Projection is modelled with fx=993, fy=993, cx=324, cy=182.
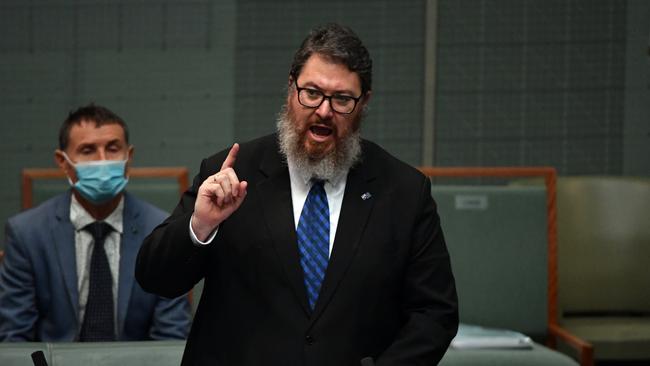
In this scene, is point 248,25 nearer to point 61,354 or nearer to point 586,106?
point 586,106

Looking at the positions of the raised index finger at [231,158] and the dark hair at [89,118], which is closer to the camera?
the raised index finger at [231,158]

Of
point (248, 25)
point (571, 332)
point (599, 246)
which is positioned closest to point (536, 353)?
point (571, 332)

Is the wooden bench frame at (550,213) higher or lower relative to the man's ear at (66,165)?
lower

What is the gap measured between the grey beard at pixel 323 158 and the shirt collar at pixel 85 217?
3.62ft

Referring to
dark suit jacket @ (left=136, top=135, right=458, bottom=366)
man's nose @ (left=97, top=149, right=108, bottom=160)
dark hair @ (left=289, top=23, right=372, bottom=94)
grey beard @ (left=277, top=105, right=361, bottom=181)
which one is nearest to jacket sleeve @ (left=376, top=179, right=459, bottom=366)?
dark suit jacket @ (left=136, top=135, right=458, bottom=366)

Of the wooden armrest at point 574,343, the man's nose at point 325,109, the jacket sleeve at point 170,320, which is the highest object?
the man's nose at point 325,109

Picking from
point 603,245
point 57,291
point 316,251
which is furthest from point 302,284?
point 603,245

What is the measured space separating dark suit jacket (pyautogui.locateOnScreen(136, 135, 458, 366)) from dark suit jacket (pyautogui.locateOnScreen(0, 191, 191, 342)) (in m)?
0.98

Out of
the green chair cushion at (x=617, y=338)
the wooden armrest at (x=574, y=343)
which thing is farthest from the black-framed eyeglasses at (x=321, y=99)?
the green chair cushion at (x=617, y=338)

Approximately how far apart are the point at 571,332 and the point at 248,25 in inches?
73.9

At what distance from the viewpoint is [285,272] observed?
5.80ft

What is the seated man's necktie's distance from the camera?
2.77 metres

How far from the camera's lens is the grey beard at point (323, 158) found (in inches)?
73.3

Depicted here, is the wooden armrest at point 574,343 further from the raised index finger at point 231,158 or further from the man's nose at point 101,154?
the raised index finger at point 231,158
